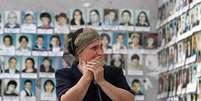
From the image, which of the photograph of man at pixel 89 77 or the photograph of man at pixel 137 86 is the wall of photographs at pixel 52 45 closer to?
the photograph of man at pixel 137 86

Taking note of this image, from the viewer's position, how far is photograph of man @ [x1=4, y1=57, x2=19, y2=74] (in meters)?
2.41

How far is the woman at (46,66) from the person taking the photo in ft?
7.95

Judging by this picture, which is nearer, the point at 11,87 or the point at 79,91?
the point at 79,91

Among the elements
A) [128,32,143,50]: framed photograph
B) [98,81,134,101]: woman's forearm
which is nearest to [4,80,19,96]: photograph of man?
[128,32,143,50]: framed photograph

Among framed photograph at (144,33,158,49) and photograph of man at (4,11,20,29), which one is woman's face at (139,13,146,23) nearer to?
framed photograph at (144,33,158,49)

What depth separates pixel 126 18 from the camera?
247 centimetres

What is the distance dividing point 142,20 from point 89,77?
119cm

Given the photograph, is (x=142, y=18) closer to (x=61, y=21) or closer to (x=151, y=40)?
(x=151, y=40)

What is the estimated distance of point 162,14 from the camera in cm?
244

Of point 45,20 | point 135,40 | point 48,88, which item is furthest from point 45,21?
point 135,40

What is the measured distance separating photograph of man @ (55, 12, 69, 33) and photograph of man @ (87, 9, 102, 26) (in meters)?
0.11

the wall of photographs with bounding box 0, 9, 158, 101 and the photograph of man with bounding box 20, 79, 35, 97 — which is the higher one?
the wall of photographs with bounding box 0, 9, 158, 101

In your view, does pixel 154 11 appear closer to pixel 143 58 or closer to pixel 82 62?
pixel 143 58

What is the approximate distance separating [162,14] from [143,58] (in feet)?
0.74
